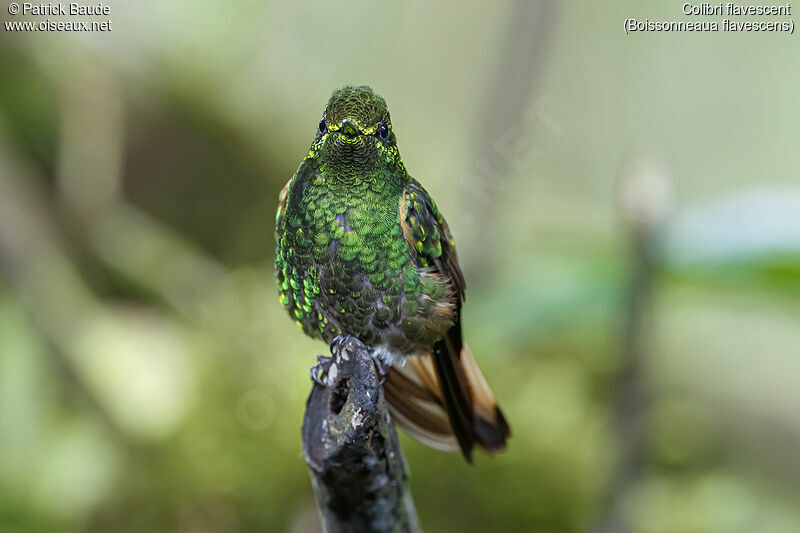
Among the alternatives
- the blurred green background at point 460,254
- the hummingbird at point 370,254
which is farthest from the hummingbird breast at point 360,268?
the blurred green background at point 460,254

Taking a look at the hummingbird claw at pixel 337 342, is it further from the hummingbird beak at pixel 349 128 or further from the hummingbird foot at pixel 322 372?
the hummingbird beak at pixel 349 128

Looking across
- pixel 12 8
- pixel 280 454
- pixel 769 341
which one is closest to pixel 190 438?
pixel 280 454

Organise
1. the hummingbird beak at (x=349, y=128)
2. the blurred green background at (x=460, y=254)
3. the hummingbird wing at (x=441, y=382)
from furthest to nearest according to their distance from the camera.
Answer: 1. the blurred green background at (x=460, y=254)
2. the hummingbird wing at (x=441, y=382)
3. the hummingbird beak at (x=349, y=128)

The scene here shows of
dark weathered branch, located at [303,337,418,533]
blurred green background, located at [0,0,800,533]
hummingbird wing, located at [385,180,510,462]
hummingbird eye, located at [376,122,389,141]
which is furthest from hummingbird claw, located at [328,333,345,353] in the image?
blurred green background, located at [0,0,800,533]

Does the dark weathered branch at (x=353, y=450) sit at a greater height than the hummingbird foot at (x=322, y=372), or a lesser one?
lesser

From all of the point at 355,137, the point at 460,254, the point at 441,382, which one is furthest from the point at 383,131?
the point at 460,254

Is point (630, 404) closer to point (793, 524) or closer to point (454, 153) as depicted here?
point (793, 524)

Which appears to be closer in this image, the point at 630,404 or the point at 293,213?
the point at 293,213

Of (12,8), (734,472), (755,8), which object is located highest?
(12,8)

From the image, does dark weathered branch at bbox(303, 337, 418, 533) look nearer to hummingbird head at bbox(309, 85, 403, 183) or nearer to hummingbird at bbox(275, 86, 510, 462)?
hummingbird at bbox(275, 86, 510, 462)
